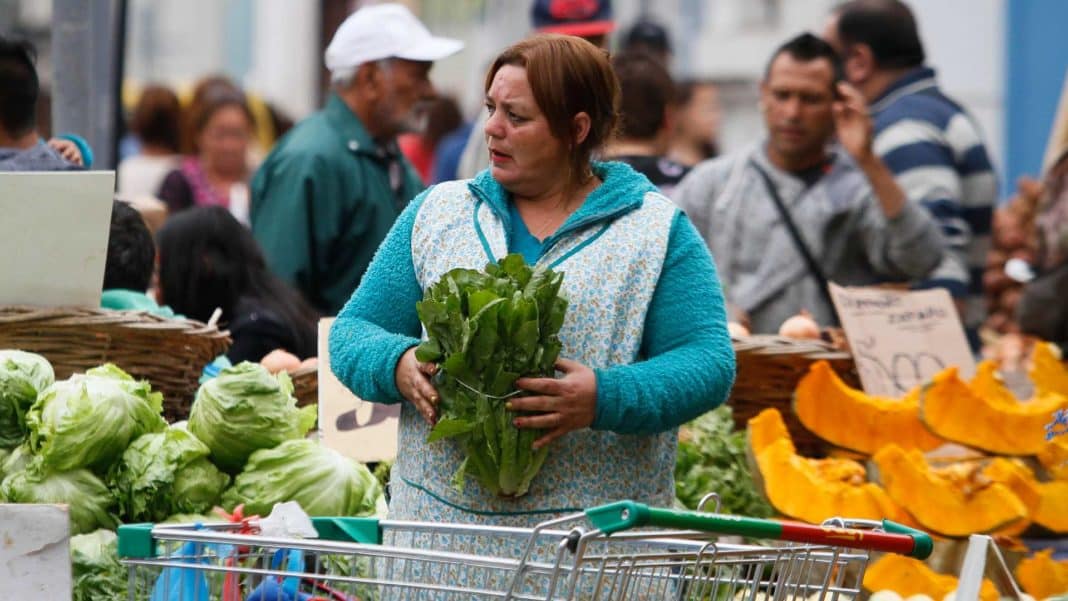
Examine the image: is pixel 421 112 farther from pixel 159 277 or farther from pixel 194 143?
pixel 194 143

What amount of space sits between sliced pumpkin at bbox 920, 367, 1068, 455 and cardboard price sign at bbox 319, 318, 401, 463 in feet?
4.99

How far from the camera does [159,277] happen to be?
5574 mm

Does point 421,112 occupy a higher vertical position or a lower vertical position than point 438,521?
higher

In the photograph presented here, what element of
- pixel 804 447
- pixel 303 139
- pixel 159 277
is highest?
pixel 303 139

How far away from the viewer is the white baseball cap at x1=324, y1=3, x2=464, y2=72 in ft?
20.8

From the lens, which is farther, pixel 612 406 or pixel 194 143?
pixel 194 143

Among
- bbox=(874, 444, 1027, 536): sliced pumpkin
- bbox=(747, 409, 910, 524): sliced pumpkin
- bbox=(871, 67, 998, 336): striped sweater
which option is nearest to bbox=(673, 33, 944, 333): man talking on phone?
bbox=(871, 67, 998, 336): striped sweater

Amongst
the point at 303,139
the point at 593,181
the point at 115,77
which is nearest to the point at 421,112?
the point at 303,139

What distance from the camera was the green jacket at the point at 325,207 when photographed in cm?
627

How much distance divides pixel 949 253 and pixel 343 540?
4.23 metres

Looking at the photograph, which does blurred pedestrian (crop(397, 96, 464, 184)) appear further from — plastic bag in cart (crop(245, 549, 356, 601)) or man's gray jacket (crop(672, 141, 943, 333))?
plastic bag in cart (crop(245, 549, 356, 601))

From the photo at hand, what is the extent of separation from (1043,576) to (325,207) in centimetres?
300

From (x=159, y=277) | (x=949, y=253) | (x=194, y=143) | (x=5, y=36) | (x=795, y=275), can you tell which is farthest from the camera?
(x=194, y=143)

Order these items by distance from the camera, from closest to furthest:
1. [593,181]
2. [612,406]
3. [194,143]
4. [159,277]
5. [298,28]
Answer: [612,406] → [593,181] → [159,277] → [194,143] → [298,28]
